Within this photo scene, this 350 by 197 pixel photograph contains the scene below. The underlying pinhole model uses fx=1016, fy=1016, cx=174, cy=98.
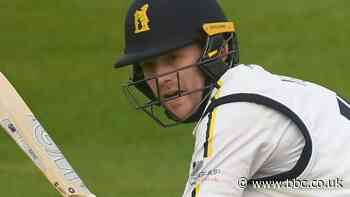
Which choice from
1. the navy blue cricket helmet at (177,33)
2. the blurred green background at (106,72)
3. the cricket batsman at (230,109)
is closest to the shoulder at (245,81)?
the cricket batsman at (230,109)

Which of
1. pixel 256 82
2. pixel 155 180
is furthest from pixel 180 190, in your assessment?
pixel 256 82


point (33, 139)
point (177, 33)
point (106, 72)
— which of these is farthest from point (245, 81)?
point (106, 72)

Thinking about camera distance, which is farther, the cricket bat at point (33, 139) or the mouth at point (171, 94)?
A: the cricket bat at point (33, 139)

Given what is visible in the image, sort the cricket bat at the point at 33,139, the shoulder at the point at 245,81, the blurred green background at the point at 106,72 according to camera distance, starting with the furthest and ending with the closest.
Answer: the blurred green background at the point at 106,72 < the cricket bat at the point at 33,139 < the shoulder at the point at 245,81

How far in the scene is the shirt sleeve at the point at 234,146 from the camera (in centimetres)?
341

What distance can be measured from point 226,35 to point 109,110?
9191 mm

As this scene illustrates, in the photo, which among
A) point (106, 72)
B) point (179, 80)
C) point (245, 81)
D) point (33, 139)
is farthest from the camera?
point (106, 72)

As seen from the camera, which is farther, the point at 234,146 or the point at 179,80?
the point at 179,80

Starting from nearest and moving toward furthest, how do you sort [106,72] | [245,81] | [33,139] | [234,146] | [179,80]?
1. [234,146]
2. [245,81]
3. [179,80]
4. [33,139]
5. [106,72]

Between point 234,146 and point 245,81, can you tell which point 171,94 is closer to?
point 245,81

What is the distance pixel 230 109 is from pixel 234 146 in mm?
130

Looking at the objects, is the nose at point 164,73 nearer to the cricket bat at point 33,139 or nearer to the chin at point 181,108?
the chin at point 181,108

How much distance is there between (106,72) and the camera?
47.9 feet

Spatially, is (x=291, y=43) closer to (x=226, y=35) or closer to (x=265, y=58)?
(x=265, y=58)
